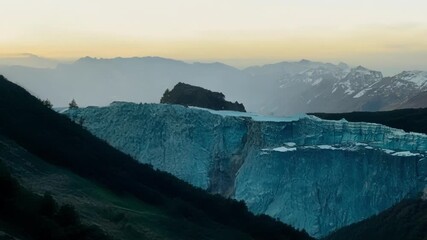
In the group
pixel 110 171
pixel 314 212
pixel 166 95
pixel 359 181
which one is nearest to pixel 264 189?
pixel 314 212

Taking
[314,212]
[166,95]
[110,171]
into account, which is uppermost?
[166,95]

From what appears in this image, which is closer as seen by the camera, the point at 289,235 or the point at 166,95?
the point at 289,235

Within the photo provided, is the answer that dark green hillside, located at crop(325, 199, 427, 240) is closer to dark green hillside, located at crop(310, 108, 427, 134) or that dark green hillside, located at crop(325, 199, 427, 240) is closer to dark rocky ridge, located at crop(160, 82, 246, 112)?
dark green hillside, located at crop(310, 108, 427, 134)

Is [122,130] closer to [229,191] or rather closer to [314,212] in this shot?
[229,191]

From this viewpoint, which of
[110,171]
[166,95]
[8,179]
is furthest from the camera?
[166,95]

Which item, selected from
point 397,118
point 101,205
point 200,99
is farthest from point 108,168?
point 397,118

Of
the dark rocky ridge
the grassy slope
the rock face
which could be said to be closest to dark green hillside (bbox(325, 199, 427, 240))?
the rock face
